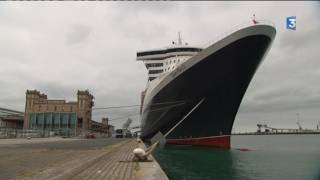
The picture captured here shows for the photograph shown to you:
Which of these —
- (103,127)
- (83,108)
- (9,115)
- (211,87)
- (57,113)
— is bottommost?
(211,87)

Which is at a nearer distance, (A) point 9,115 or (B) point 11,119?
(B) point 11,119

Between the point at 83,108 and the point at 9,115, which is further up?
the point at 83,108

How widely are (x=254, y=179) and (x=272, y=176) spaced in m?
1.66

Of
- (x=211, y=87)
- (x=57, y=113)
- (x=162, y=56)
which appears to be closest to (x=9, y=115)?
(x=57, y=113)

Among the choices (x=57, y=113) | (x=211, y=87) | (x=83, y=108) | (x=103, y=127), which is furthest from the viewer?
(x=103, y=127)

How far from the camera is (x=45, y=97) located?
133125 millimetres

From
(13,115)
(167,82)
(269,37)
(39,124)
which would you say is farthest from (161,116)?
(13,115)

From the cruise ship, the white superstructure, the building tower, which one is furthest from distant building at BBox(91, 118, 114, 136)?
the cruise ship

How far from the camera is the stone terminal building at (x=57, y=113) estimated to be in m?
112

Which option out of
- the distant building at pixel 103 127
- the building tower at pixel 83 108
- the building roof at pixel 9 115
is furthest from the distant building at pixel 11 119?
the distant building at pixel 103 127

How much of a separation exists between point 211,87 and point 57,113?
9403 centimetres

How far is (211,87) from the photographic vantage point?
26.9 m

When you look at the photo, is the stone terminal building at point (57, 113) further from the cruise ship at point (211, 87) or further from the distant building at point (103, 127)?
the cruise ship at point (211, 87)

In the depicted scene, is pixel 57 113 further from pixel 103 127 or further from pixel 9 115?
pixel 103 127
